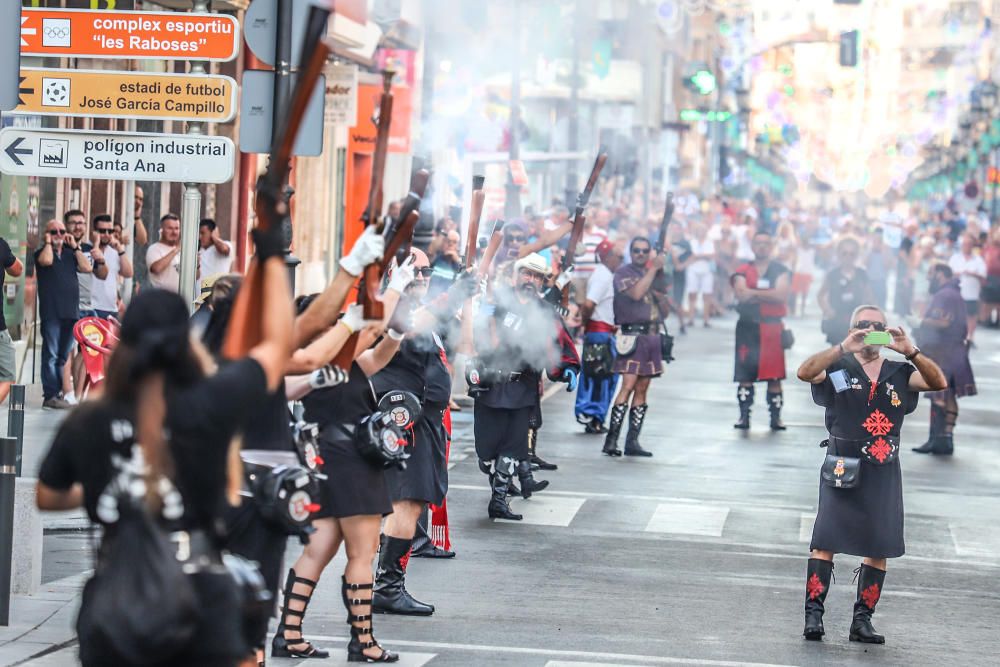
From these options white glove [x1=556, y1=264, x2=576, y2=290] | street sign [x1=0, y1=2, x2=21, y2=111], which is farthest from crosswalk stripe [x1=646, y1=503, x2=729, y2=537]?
street sign [x1=0, y1=2, x2=21, y2=111]

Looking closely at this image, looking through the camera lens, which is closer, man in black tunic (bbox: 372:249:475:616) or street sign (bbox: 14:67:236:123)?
man in black tunic (bbox: 372:249:475:616)

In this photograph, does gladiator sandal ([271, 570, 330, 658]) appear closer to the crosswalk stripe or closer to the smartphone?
the smartphone

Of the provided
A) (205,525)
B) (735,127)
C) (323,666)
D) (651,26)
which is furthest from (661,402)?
(735,127)

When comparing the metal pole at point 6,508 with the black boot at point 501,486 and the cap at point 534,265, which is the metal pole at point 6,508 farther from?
the cap at point 534,265

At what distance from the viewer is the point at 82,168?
10188mm

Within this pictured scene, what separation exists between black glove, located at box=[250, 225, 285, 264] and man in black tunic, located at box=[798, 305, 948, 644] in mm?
4508

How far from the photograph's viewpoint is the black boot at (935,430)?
16.9m

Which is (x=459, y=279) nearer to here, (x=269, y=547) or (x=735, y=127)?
(x=269, y=547)

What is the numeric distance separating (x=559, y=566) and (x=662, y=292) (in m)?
6.46

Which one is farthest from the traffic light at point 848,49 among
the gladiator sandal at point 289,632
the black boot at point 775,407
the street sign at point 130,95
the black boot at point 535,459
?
the gladiator sandal at point 289,632

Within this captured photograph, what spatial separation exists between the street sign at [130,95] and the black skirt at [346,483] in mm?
3155

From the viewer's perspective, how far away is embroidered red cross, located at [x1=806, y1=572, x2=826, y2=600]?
876cm

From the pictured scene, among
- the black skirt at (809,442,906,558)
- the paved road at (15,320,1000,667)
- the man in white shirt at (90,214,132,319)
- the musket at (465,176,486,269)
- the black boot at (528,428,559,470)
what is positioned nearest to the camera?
the paved road at (15,320,1000,667)

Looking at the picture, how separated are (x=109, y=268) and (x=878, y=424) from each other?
32.6 ft
